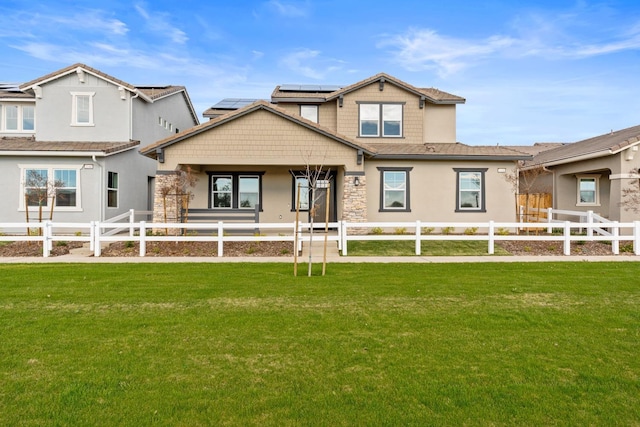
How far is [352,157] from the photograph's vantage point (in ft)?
52.6

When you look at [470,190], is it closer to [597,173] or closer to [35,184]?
[597,173]

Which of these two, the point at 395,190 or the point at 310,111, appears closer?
the point at 395,190

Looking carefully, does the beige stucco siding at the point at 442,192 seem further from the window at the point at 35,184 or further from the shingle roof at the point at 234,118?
the window at the point at 35,184

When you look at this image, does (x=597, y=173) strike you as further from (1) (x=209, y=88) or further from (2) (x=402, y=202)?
(1) (x=209, y=88)

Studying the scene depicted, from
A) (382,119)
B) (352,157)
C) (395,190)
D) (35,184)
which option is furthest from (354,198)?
(35,184)

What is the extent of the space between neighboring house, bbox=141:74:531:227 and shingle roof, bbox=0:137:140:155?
266 cm

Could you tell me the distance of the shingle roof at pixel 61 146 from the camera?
17.1 m

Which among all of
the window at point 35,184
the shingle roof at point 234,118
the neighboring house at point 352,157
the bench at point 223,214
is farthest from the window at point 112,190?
the bench at point 223,214

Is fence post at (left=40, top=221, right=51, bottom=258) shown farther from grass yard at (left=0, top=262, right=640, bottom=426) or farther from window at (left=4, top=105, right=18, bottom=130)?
window at (left=4, top=105, right=18, bottom=130)

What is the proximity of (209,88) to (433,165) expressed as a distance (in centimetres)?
1726

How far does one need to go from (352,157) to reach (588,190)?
12.5m

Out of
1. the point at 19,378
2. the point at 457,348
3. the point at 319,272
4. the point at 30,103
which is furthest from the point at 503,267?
the point at 30,103

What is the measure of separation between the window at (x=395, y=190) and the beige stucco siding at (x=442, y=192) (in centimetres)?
17

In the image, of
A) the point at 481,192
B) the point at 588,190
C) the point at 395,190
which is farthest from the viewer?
the point at 588,190
